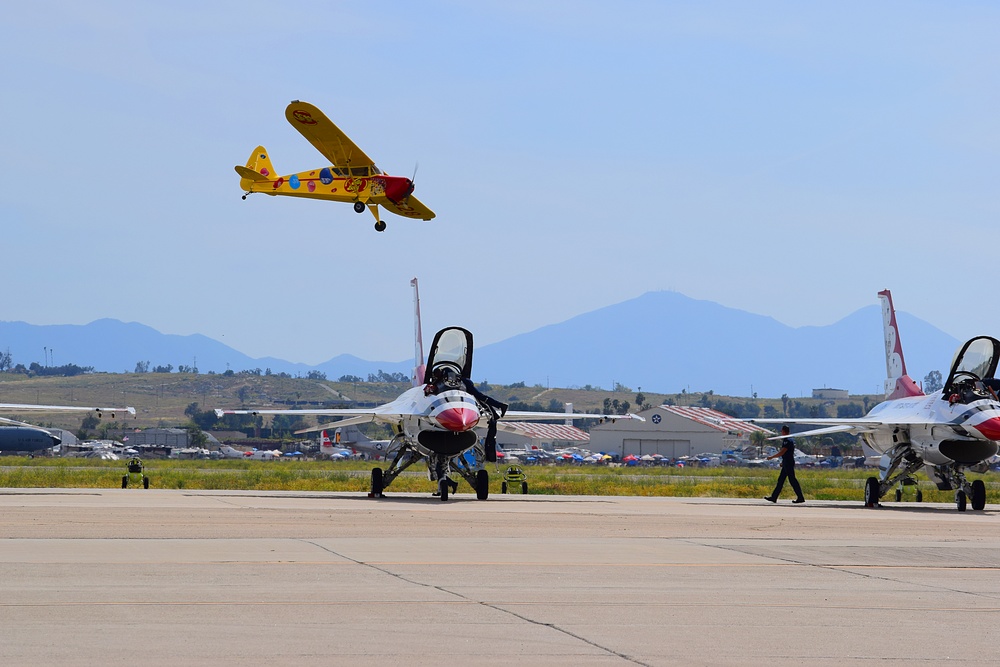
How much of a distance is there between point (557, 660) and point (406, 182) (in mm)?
27524

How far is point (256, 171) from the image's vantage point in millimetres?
36344

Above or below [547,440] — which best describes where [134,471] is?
below

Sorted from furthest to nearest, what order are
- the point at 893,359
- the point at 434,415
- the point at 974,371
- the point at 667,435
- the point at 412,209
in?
the point at 667,435 < the point at 412,209 < the point at 893,359 < the point at 974,371 < the point at 434,415

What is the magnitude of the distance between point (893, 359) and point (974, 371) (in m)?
5.91

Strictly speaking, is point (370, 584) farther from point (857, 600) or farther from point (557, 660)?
point (857, 600)

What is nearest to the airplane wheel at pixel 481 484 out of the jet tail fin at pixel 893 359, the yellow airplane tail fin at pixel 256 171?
the jet tail fin at pixel 893 359

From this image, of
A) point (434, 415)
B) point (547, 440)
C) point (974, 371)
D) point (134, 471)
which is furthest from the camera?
point (547, 440)

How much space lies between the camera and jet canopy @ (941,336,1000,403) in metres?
25.0

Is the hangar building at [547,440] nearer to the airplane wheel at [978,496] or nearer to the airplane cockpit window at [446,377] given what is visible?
the airplane cockpit window at [446,377]

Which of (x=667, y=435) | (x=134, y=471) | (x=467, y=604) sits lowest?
(x=467, y=604)

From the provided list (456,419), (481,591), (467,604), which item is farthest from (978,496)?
(467,604)

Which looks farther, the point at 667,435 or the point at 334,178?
the point at 667,435

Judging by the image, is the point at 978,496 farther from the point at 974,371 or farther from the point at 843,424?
the point at 843,424

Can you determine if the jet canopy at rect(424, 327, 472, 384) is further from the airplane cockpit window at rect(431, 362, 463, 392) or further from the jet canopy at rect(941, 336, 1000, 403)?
the jet canopy at rect(941, 336, 1000, 403)
